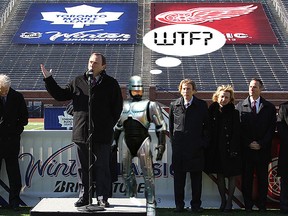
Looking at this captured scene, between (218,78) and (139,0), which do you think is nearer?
(218,78)

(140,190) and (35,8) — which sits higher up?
(140,190)

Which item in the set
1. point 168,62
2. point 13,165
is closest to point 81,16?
point 168,62

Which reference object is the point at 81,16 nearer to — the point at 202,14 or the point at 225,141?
the point at 202,14

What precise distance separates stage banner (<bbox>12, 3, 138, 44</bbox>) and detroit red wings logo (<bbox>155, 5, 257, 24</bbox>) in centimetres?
251

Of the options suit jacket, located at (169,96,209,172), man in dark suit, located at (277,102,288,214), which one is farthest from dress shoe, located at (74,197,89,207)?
man in dark suit, located at (277,102,288,214)

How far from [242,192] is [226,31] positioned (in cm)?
2855

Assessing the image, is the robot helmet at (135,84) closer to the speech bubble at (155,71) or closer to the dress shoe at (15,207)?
the dress shoe at (15,207)

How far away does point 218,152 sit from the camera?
6.19 meters

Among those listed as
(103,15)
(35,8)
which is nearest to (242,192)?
(103,15)

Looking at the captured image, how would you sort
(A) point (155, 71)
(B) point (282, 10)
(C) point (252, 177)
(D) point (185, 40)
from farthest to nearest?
(B) point (282, 10), (D) point (185, 40), (A) point (155, 71), (C) point (252, 177)

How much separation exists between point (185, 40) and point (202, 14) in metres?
4.35

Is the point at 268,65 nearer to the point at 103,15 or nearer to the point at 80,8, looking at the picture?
the point at 103,15

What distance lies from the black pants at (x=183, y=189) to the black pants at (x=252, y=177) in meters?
0.62

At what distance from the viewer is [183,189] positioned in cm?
613
